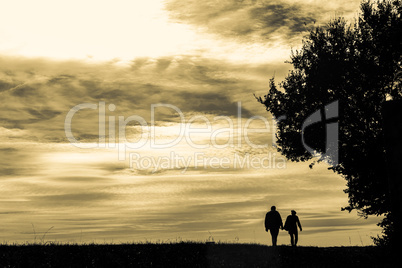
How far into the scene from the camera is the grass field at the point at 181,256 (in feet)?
52.0

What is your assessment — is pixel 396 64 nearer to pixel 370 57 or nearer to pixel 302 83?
pixel 370 57

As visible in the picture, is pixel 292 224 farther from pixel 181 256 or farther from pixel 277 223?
pixel 181 256

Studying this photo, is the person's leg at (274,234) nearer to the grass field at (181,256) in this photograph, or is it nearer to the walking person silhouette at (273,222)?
the walking person silhouette at (273,222)

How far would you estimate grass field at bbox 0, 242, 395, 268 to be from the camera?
15844mm

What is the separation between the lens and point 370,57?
30016 millimetres

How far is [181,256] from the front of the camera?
17.3 meters

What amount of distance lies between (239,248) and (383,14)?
19.7 m

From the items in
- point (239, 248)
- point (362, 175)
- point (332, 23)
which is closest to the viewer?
point (239, 248)

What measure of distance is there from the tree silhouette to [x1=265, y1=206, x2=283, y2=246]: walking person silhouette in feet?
28.4

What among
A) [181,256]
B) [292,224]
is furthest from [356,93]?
[181,256]

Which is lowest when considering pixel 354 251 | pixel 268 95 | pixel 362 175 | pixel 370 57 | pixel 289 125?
pixel 354 251

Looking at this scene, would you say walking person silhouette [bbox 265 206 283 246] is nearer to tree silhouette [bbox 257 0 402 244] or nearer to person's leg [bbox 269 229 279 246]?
person's leg [bbox 269 229 279 246]

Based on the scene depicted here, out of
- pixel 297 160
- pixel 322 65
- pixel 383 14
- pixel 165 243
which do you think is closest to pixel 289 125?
pixel 297 160

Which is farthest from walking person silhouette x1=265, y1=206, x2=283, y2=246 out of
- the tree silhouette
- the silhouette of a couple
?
the tree silhouette
